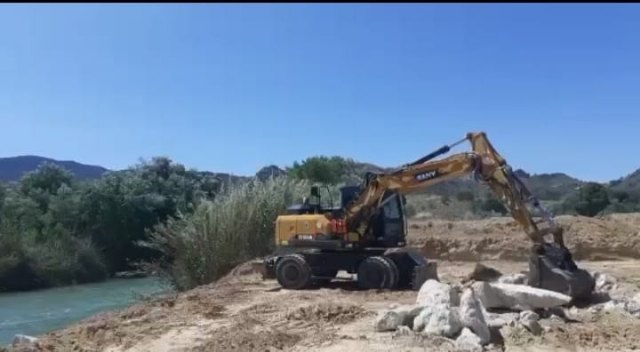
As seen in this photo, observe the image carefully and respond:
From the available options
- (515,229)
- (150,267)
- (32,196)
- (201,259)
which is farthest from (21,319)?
(32,196)

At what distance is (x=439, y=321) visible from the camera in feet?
26.2

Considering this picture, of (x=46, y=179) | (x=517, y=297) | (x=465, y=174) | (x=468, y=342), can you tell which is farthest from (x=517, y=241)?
(x=46, y=179)

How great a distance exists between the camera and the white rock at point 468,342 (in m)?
7.47

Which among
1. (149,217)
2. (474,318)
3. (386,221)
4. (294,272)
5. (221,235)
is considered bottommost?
(474,318)

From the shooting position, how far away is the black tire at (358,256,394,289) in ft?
40.1

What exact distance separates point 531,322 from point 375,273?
434 cm

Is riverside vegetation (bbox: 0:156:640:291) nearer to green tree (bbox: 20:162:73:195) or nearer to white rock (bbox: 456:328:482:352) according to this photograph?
green tree (bbox: 20:162:73:195)

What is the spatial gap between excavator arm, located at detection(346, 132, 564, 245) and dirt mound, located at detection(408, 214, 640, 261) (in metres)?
8.07

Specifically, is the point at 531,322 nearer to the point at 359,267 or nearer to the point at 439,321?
the point at 439,321

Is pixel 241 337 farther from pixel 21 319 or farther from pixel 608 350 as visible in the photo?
pixel 21 319

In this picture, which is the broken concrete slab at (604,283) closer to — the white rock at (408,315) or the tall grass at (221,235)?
the white rock at (408,315)

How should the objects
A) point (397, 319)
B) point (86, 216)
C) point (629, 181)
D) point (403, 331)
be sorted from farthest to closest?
point (629, 181) → point (86, 216) → point (397, 319) → point (403, 331)

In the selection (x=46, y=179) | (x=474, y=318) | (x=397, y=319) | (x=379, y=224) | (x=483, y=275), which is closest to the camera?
(x=474, y=318)

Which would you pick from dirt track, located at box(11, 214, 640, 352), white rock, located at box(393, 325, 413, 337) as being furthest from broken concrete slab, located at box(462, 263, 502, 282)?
white rock, located at box(393, 325, 413, 337)
